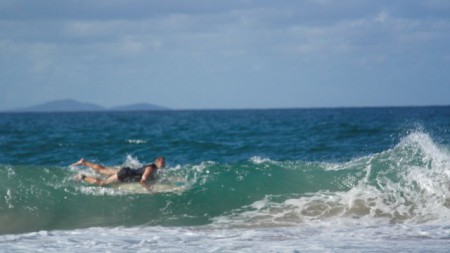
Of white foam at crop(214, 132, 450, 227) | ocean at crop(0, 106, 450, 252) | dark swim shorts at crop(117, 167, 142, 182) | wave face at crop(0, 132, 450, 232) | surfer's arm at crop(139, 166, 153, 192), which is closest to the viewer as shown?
ocean at crop(0, 106, 450, 252)

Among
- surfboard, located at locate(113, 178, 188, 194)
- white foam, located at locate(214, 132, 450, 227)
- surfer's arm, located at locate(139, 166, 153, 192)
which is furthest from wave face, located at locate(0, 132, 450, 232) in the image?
surfer's arm, located at locate(139, 166, 153, 192)

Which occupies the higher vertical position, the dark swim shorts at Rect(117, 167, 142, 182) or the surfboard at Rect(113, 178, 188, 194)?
the dark swim shorts at Rect(117, 167, 142, 182)

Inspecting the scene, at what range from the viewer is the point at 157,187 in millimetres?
15992

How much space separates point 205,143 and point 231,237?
2161 centimetres

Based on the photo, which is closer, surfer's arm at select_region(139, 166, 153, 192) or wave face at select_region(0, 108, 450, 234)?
wave face at select_region(0, 108, 450, 234)

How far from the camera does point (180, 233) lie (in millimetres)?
11406

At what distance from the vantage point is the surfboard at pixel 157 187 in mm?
15734

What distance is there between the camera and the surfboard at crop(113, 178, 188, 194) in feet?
51.6

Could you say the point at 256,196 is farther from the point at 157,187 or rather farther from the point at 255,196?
the point at 157,187

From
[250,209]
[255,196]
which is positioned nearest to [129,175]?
[255,196]

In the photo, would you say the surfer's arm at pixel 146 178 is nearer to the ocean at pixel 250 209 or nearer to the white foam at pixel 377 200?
the ocean at pixel 250 209

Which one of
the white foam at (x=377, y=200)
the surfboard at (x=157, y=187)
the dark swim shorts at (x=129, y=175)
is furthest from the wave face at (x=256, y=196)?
the dark swim shorts at (x=129, y=175)

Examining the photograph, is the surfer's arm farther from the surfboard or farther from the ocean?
the ocean

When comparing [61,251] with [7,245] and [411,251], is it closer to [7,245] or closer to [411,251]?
[7,245]
